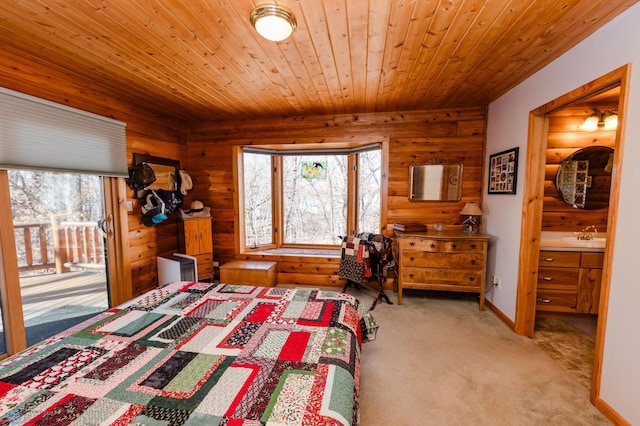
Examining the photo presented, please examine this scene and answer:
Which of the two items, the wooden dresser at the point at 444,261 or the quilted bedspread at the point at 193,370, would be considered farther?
the wooden dresser at the point at 444,261

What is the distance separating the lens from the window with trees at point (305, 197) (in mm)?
4004

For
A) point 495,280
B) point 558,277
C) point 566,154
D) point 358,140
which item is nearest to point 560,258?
→ point 558,277

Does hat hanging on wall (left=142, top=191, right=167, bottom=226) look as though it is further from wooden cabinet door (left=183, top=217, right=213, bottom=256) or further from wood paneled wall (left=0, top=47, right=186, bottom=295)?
wooden cabinet door (left=183, top=217, right=213, bottom=256)

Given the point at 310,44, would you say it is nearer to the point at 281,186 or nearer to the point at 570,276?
the point at 281,186

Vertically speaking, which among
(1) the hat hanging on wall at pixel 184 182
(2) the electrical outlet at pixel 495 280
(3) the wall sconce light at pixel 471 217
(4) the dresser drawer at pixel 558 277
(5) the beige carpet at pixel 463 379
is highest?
(1) the hat hanging on wall at pixel 184 182

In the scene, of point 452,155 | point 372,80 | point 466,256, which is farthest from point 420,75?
point 466,256

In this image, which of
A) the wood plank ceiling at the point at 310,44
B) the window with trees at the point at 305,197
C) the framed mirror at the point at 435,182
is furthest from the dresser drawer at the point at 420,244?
the wood plank ceiling at the point at 310,44

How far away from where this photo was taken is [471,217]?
10.9ft

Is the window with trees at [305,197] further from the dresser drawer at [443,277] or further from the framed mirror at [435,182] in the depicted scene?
the dresser drawer at [443,277]

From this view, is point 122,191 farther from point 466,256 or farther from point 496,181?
point 496,181

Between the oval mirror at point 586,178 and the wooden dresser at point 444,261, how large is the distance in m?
1.07

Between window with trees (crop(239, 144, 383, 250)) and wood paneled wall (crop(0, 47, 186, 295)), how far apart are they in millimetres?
1004

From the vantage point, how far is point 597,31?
68.4 inches

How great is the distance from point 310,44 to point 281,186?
2572 millimetres
